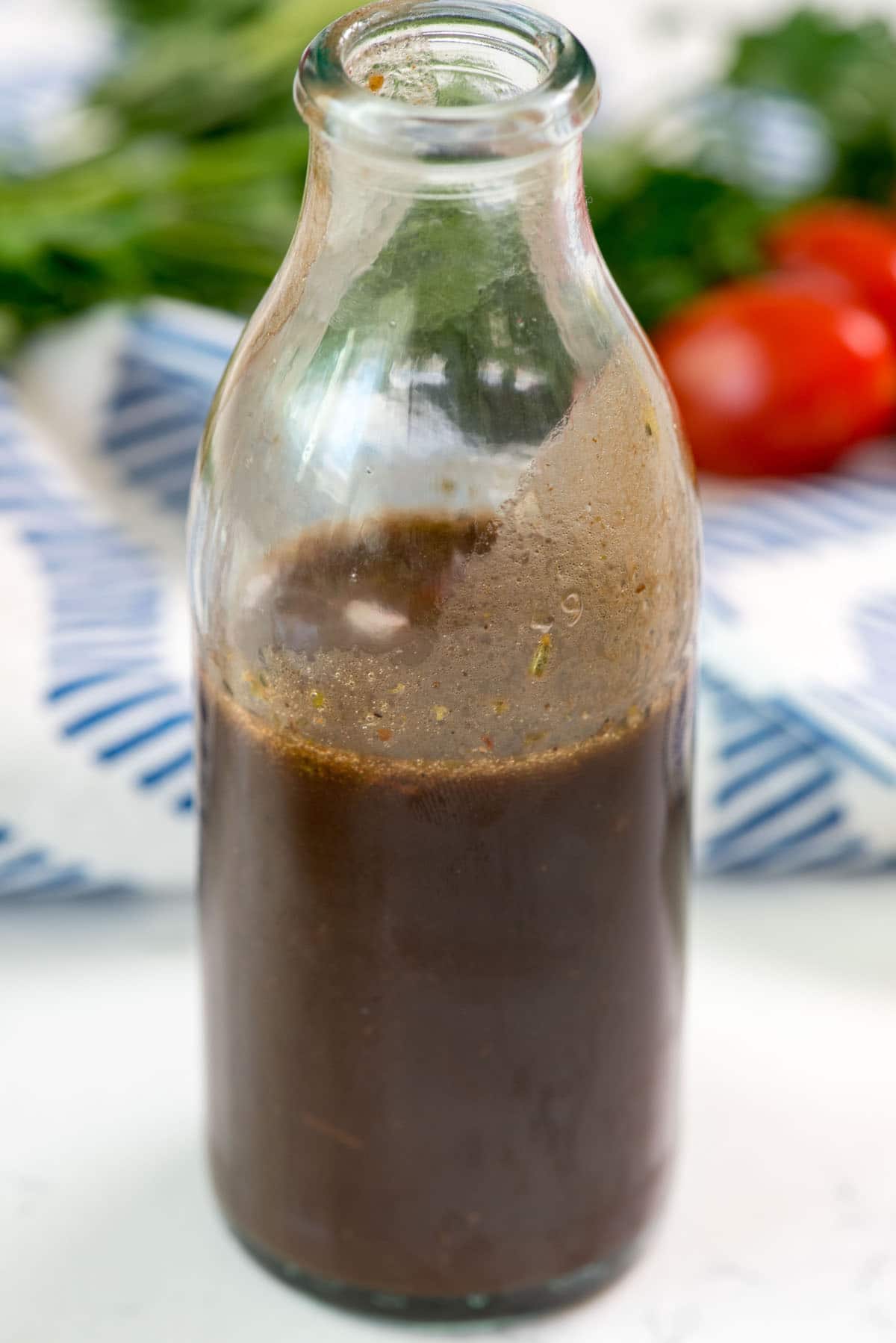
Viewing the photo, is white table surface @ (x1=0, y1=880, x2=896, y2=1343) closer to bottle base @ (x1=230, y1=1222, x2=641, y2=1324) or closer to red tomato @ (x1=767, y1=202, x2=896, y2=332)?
bottle base @ (x1=230, y1=1222, x2=641, y2=1324)

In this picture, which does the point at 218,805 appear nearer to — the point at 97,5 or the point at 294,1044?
the point at 294,1044

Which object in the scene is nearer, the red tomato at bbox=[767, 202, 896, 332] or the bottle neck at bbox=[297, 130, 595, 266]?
the bottle neck at bbox=[297, 130, 595, 266]

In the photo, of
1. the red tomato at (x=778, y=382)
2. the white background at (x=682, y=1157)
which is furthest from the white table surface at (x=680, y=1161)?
the red tomato at (x=778, y=382)

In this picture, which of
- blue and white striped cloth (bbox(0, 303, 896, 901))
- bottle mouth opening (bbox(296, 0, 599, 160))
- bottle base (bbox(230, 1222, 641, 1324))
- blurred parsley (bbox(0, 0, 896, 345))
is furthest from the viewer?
blurred parsley (bbox(0, 0, 896, 345))

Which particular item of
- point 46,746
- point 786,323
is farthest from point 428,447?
point 786,323

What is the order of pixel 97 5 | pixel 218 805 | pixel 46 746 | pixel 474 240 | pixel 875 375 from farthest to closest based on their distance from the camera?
pixel 97 5 < pixel 875 375 < pixel 46 746 < pixel 218 805 < pixel 474 240

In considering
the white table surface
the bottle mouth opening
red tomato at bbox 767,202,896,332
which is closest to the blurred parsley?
red tomato at bbox 767,202,896,332

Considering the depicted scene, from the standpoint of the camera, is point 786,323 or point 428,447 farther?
point 786,323
